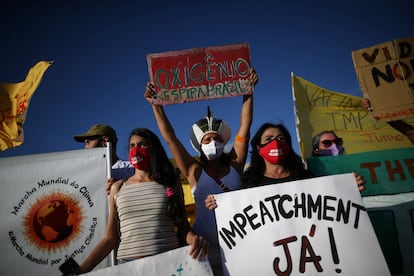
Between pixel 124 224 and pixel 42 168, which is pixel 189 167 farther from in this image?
pixel 42 168

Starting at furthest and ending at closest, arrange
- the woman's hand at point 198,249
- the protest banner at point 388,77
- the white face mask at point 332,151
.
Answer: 1. the white face mask at point 332,151
2. the protest banner at point 388,77
3. the woman's hand at point 198,249

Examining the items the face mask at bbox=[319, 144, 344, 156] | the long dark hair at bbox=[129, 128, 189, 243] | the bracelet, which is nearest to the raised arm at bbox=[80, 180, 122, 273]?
the long dark hair at bbox=[129, 128, 189, 243]

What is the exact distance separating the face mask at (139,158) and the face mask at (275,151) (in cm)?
115

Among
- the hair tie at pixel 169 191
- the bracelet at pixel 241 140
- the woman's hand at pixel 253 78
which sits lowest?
the hair tie at pixel 169 191

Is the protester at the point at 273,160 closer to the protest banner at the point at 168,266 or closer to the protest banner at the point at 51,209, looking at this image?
the protest banner at the point at 168,266

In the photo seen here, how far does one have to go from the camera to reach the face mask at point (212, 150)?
10.3 feet

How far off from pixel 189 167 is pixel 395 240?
2246 mm

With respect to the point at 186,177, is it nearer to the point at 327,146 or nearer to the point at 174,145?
the point at 174,145

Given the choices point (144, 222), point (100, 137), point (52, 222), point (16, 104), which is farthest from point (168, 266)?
point (16, 104)

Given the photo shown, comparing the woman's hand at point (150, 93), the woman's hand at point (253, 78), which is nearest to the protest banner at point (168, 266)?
the woman's hand at point (150, 93)

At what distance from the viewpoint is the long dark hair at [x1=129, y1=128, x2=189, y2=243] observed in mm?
2543

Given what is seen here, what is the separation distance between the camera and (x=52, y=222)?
128 inches

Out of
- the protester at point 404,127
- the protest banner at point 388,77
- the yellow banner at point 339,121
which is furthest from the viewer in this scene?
the yellow banner at point 339,121

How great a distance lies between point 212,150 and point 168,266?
1.29m
